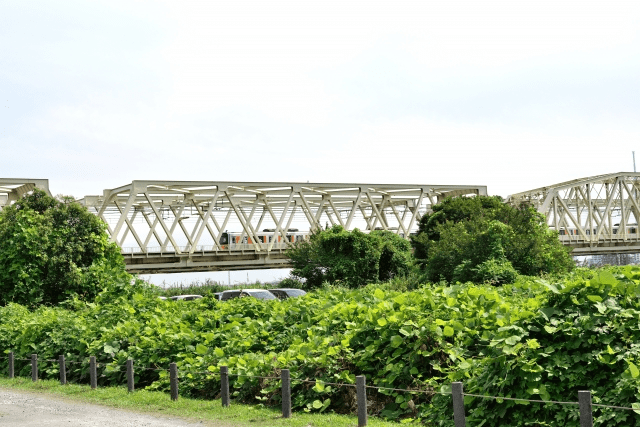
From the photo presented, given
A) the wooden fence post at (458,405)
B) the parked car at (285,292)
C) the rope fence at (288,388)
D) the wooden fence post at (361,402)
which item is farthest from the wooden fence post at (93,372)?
the parked car at (285,292)

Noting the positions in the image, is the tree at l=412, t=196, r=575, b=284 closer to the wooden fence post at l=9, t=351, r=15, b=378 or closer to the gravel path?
the wooden fence post at l=9, t=351, r=15, b=378

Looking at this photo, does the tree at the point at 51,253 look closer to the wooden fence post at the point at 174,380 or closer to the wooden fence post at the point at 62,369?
the wooden fence post at the point at 62,369

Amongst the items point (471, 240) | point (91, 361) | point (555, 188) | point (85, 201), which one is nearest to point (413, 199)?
point (555, 188)

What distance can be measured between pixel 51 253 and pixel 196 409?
1505cm

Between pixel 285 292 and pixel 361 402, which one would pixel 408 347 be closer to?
pixel 361 402

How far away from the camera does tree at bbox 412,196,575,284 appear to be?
29.6 metres

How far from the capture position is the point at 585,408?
827 centimetres

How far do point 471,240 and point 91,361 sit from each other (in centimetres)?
1902

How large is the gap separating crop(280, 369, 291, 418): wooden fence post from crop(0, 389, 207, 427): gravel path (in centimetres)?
140

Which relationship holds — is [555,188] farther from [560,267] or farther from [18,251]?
[18,251]

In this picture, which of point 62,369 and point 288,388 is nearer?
point 288,388

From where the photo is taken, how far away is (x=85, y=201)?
55.4m

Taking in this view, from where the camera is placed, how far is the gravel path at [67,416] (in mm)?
12288

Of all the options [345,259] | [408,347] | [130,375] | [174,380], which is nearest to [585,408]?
[408,347]
